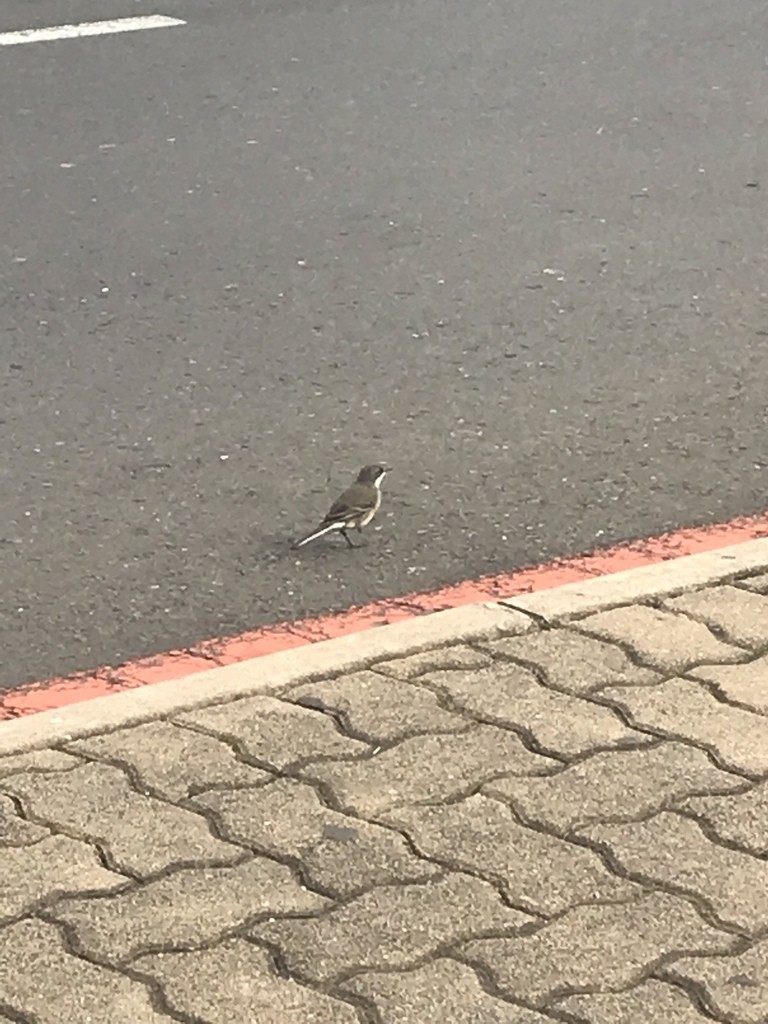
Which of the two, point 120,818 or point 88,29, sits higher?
point 88,29

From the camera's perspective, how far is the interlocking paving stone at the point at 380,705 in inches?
165

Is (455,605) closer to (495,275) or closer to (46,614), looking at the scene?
(46,614)

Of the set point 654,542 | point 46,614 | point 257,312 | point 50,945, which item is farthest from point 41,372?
point 50,945

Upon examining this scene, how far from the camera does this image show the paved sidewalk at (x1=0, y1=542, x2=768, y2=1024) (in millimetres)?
3406

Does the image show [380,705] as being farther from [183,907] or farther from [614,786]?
[183,907]

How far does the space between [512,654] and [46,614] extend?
3.56 ft

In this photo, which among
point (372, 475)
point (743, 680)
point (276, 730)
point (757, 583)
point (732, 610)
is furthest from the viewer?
point (372, 475)

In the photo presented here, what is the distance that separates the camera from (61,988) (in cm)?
338

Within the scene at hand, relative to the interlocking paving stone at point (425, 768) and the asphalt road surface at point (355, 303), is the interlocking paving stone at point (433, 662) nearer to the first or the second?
the interlocking paving stone at point (425, 768)

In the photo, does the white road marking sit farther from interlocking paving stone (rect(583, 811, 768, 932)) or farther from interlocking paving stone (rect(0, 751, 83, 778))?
interlocking paving stone (rect(583, 811, 768, 932))

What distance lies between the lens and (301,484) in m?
5.53

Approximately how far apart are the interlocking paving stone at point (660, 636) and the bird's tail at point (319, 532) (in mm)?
702

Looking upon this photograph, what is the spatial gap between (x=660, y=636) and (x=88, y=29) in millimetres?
6475

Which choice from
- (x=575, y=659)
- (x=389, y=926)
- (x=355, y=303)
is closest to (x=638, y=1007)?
(x=389, y=926)
